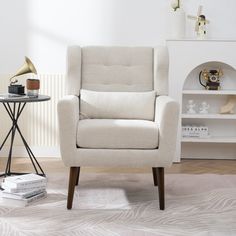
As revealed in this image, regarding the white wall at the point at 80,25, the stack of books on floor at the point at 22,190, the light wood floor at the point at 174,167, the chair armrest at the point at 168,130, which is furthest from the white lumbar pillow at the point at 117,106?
the white wall at the point at 80,25

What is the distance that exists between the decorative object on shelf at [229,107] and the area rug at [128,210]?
102 cm

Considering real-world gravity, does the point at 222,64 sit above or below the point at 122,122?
above

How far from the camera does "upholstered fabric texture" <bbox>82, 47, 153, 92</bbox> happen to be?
346 centimetres

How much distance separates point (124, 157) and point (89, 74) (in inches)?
35.8

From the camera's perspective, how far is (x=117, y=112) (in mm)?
3234

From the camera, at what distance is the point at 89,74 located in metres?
3.46

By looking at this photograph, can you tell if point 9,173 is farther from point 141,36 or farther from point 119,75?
point 141,36

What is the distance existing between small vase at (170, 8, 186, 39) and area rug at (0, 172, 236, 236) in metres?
1.39

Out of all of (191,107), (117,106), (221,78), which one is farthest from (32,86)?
(221,78)

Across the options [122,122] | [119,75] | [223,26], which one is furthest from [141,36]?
[122,122]

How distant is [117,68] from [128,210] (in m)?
1.17

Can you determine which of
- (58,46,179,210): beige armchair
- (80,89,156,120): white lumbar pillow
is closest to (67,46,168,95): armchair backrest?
(58,46,179,210): beige armchair

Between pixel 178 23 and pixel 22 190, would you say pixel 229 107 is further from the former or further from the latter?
pixel 22 190

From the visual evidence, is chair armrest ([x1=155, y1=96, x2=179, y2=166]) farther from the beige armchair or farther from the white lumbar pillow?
the white lumbar pillow
